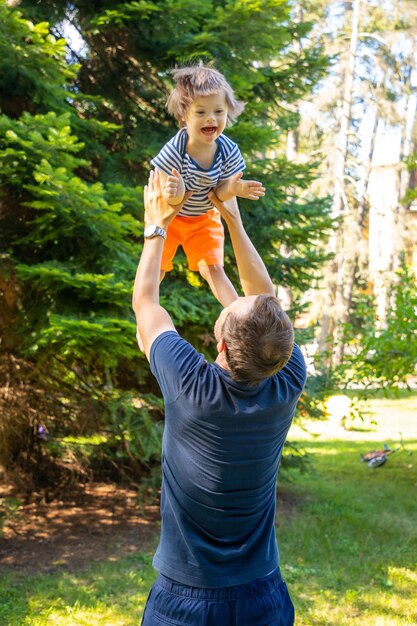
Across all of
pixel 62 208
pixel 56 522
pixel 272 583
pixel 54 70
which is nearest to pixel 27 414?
pixel 56 522

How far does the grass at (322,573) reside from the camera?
5.00 metres

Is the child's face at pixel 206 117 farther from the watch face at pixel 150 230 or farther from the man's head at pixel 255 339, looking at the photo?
the man's head at pixel 255 339

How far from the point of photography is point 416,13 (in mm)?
20609

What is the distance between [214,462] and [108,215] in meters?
2.85

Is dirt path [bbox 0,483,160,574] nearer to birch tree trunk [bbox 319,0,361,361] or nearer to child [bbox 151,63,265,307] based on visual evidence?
child [bbox 151,63,265,307]

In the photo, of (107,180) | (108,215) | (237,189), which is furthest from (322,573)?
(237,189)

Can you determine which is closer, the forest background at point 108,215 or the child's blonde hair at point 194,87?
the child's blonde hair at point 194,87

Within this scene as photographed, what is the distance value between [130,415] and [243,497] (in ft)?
12.9

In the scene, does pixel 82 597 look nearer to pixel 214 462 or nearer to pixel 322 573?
pixel 322 573

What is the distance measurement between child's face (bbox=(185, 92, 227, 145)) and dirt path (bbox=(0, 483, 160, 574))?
176 inches

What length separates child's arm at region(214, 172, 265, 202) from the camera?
2.58 m

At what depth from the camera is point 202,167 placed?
8.68 ft

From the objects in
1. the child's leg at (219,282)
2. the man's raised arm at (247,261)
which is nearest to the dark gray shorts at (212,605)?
the man's raised arm at (247,261)

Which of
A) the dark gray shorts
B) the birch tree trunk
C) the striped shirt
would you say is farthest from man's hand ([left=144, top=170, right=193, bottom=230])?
the birch tree trunk
